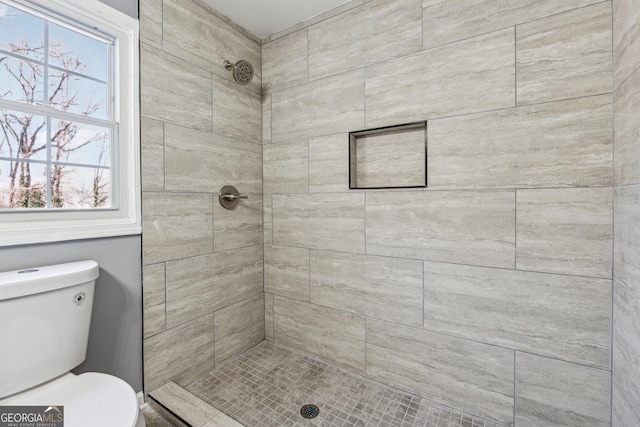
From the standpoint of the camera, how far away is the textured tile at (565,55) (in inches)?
49.2

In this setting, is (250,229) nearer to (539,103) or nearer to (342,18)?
(342,18)

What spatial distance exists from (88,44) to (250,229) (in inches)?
52.7

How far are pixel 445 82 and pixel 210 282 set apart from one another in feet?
5.87

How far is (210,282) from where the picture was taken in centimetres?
191

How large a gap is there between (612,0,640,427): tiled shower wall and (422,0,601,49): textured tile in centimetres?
25

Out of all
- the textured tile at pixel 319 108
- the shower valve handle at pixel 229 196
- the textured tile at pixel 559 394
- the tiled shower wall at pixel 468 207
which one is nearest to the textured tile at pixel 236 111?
the textured tile at pixel 319 108

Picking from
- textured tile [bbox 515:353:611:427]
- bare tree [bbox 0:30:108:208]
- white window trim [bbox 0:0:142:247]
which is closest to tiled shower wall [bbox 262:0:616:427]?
textured tile [bbox 515:353:611:427]

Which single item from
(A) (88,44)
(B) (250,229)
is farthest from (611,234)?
(A) (88,44)

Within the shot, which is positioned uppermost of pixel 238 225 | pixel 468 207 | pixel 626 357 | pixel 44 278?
pixel 468 207

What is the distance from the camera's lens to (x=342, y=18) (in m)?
1.89

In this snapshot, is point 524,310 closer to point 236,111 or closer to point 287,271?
point 287,271

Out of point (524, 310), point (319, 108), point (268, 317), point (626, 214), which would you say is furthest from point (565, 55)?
point (268, 317)

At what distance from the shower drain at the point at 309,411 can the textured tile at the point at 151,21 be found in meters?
2.10

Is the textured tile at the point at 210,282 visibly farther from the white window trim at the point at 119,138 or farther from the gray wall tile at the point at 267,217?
the white window trim at the point at 119,138
